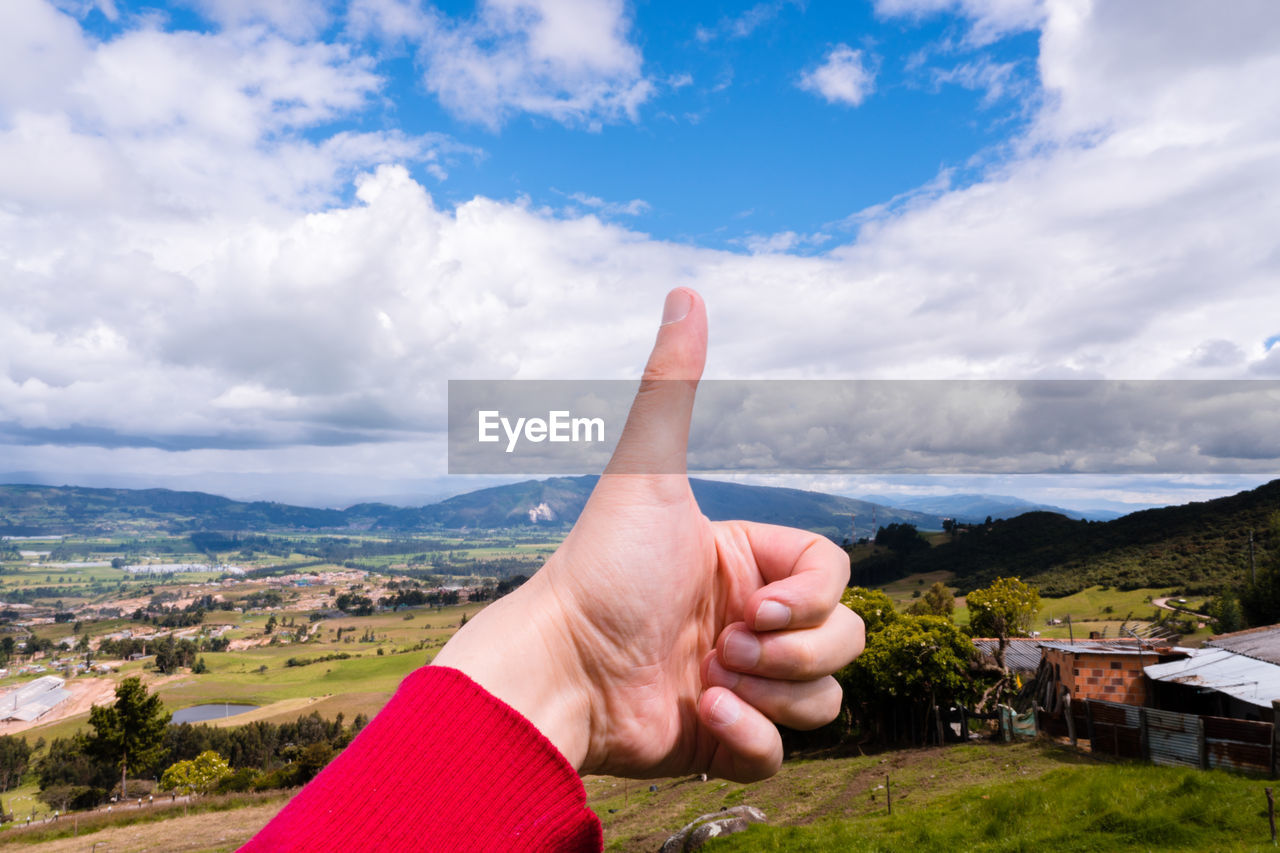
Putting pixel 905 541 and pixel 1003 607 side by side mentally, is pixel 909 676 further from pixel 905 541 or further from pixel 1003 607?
pixel 905 541

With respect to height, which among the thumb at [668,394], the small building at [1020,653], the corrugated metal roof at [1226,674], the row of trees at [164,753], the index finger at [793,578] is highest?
the thumb at [668,394]

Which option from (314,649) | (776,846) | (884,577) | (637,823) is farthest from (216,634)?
(776,846)

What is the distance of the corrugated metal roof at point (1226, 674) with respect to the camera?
60.3 ft

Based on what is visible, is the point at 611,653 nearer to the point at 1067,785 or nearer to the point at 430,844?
the point at 430,844

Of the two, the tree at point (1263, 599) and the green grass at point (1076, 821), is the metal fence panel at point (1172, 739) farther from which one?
the tree at point (1263, 599)

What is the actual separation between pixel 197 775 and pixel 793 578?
73352 mm

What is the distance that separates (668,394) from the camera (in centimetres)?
241

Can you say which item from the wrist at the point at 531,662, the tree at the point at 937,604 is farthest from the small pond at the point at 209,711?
the wrist at the point at 531,662

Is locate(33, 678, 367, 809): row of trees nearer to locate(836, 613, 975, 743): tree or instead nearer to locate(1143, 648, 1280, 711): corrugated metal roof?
locate(836, 613, 975, 743): tree

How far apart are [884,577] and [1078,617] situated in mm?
36308

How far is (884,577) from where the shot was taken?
324ft

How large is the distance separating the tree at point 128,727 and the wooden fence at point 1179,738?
67.0 metres

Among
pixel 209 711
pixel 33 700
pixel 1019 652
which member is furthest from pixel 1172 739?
pixel 33 700

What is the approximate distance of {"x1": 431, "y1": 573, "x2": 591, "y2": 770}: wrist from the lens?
6.74 feet
